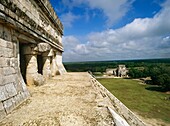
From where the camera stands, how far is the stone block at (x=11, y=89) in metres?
3.19

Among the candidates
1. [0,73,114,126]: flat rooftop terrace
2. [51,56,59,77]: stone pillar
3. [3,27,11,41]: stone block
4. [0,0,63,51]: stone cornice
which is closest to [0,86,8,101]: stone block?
[0,73,114,126]: flat rooftop terrace

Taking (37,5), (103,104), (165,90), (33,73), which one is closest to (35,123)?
(103,104)

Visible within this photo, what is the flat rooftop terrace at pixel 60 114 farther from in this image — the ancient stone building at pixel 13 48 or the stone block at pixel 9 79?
the stone block at pixel 9 79

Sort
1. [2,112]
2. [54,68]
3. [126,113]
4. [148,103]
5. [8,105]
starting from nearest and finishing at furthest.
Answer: [2,112]
[8,105]
[126,113]
[54,68]
[148,103]

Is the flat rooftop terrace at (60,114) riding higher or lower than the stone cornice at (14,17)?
lower

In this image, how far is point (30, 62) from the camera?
5664 millimetres

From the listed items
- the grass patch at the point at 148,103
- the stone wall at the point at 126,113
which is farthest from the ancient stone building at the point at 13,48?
the grass patch at the point at 148,103

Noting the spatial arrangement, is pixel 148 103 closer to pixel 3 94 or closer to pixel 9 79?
pixel 9 79

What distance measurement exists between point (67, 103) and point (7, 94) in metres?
1.36

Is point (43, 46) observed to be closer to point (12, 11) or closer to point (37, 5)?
point (37, 5)

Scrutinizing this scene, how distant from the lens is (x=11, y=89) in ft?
10.9

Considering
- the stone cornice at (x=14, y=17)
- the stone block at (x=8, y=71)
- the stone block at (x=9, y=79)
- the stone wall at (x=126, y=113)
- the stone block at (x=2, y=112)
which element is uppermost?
the stone cornice at (x=14, y=17)

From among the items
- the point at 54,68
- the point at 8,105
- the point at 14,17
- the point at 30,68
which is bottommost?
the point at 8,105

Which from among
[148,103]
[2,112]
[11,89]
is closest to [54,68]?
[11,89]
